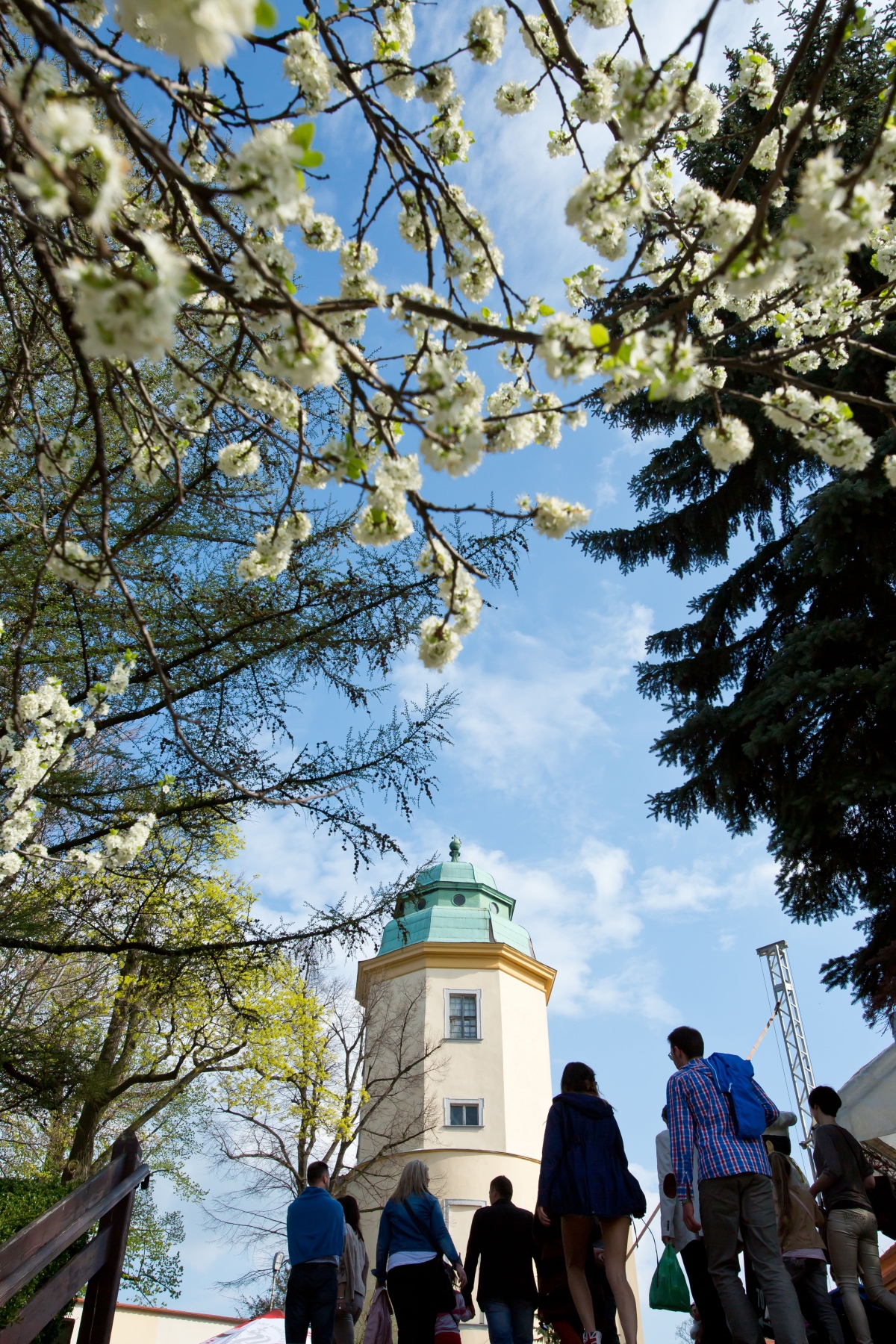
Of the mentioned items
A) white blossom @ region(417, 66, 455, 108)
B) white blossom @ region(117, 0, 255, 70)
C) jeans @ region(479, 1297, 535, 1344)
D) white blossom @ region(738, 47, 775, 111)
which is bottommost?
jeans @ region(479, 1297, 535, 1344)

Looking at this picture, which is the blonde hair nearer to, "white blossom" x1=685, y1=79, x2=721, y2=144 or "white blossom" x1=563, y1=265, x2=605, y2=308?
"white blossom" x1=563, y1=265, x2=605, y2=308

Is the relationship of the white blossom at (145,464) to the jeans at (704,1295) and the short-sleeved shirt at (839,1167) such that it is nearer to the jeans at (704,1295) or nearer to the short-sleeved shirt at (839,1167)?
the jeans at (704,1295)

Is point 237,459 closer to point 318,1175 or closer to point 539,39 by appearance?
point 539,39

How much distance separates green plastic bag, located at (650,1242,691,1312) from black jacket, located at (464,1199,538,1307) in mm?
615

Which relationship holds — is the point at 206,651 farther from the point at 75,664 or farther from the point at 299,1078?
the point at 299,1078

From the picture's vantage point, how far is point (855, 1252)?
14.3ft

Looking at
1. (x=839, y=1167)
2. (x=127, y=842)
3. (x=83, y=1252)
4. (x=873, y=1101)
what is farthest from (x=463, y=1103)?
(x=83, y=1252)

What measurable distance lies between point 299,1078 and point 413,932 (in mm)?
8491

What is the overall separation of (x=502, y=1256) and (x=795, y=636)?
18.8 ft

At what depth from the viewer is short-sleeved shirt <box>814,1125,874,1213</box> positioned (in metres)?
4.40

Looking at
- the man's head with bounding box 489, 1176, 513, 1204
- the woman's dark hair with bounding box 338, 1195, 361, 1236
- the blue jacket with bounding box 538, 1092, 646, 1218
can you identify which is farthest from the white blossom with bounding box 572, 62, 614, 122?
the woman's dark hair with bounding box 338, 1195, 361, 1236

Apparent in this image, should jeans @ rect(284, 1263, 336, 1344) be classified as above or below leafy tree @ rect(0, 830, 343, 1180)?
below

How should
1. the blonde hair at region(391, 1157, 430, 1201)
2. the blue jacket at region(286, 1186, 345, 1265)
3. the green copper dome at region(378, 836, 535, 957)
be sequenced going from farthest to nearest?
1. the green copper dome at region(378, 836, 535, 957)
2. the blue jacket at region(286, 1186, 345, 1265)
3. the blonde hair at region(391, 1157, 430, 1201)

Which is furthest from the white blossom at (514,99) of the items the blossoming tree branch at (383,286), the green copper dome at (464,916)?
the green copper dome at (464,916)
